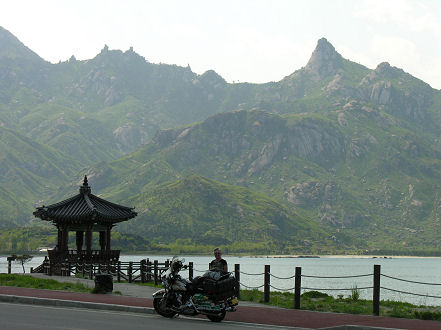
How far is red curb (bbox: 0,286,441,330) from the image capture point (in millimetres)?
19953

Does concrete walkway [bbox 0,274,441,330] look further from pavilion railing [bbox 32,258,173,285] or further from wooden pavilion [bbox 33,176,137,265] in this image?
wooden pavilion [bbox 33,176,137,265]

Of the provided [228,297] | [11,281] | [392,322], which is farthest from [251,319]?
[11,281]

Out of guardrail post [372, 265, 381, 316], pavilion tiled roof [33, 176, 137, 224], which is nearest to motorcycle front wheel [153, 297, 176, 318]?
guardrail post [372, 265, 381, 316]

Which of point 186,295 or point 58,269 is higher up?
point 186,295

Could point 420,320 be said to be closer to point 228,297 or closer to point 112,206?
point 228,297

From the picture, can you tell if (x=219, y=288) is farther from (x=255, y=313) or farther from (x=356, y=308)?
(x=356, y=308)

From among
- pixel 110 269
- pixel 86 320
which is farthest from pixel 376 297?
pixel 110 269

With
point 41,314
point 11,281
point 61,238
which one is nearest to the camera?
point 41,314

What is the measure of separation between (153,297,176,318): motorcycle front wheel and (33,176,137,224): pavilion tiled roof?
25.9 metres

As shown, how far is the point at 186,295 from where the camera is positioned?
2206cm

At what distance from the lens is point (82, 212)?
47719 mm

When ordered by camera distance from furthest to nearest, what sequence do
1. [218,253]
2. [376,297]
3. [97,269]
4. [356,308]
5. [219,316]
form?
[97,269]
[356,308]
[218,253]
[376,297]
[219,316]

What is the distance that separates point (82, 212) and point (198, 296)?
27.8 metres

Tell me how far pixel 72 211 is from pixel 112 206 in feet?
13.1
